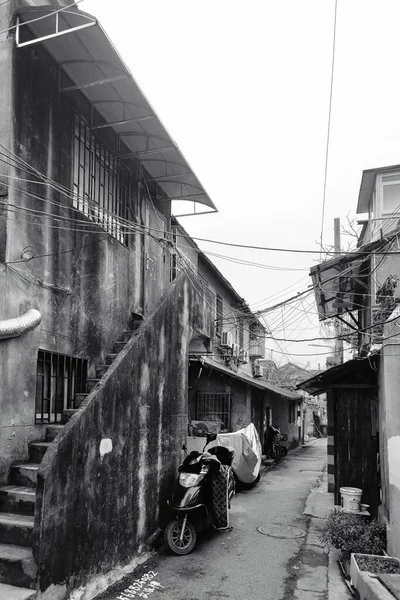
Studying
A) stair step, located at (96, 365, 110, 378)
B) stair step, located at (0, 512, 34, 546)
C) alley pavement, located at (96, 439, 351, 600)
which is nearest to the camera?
stair step, located at (0, 512, 34, 546)

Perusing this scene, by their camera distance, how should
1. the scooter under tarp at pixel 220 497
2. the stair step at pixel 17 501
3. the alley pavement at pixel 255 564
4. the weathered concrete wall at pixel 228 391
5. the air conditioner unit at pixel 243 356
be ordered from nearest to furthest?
1. the stair step at pixel 17 501
2. the alley pavement at pixel 255 564
3. the scooter under tarp at pixel 220 497
4. the weathered concrete wall at pixel 228 391
5. the air conditioner unit at pixel 243 356

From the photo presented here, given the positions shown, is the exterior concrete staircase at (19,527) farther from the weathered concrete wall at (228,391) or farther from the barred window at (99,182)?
the weathered concrete wall at (228,391)

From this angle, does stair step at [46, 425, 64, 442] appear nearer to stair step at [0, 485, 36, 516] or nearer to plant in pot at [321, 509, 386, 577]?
stair step at [0, 485, 36, 516]

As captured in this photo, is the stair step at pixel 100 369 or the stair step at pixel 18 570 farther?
the stair step at pixel 100 369

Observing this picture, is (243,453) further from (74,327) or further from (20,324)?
(20,324)

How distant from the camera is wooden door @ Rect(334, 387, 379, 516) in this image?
1009cm

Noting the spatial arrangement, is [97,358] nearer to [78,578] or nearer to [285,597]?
[78,578]

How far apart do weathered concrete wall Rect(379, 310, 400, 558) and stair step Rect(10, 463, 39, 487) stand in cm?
467

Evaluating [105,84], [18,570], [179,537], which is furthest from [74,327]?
[105,84]

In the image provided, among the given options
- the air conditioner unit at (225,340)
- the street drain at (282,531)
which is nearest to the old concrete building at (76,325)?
the street drain at (282,531)

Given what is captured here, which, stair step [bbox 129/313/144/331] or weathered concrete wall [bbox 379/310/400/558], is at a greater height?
stair step [bbox 129/313/144/331]

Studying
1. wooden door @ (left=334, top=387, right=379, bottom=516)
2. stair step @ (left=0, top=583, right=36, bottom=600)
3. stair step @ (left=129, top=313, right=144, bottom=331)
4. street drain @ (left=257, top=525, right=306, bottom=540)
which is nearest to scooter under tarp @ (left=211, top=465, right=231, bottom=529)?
street drain @ (left=257, top=525, right=306, bottom=540)

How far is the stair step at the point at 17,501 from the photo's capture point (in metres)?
5.61

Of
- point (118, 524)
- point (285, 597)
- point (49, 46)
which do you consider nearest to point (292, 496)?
point (285, 597)
